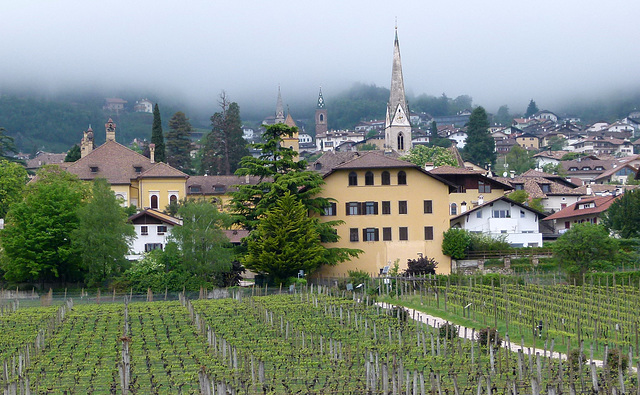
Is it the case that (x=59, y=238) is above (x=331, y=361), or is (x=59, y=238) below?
above

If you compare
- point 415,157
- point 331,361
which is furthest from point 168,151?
point 331,361

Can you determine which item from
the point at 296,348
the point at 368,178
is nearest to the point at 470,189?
the point at 368,178

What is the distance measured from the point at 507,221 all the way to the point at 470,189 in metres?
10.2

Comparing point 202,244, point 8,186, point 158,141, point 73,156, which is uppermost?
point 158,141

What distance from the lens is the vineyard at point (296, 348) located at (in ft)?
87.3

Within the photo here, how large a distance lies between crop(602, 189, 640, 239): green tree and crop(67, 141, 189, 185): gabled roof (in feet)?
123

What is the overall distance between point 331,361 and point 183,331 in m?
10.5

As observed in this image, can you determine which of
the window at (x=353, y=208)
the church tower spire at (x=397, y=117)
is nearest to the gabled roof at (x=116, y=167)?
the window at (x=353, y=208)

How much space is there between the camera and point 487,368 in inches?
1117

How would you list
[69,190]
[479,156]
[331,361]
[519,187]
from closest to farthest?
1. [331,361]
2. [69,190]
3. [519,187]
4. [479,156]

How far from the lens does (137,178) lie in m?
88.8

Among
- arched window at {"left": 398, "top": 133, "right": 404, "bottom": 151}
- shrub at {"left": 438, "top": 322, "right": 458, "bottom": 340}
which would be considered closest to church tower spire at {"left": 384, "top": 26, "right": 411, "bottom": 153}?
arched window at {"left": 398, "top": 133, "right": 404, "bottom": 151}

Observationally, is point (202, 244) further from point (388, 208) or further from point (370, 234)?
point (388, 208)

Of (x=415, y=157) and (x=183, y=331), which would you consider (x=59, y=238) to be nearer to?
(x=183, y=331)
